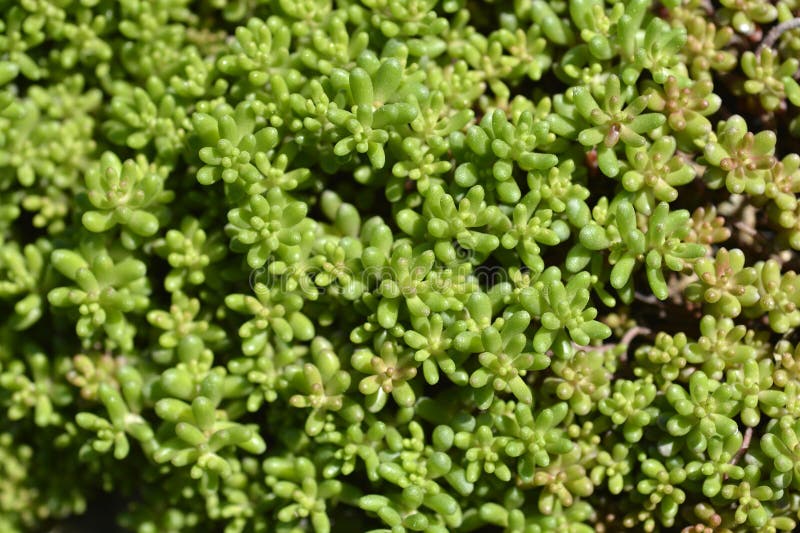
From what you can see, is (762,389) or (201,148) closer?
(762,389)

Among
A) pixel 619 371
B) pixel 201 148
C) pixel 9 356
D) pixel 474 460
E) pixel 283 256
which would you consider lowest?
pixel 9 356

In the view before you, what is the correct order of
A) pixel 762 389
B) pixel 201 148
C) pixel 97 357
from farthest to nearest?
pixel 97 357 → pixel 201 148 → pixel 762 389

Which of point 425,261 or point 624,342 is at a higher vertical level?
point 425,261

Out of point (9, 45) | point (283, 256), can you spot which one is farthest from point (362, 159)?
point (9, 45)

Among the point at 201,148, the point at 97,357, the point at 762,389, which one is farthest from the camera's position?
the point at 97,357

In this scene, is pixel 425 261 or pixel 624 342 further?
pixel 624 342

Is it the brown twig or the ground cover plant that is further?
the brown twig

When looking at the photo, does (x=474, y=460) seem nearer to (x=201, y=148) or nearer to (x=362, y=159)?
(x=362, y=159)

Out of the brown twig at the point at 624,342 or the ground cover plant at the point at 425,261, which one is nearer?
the ground cover plant at the point at 425,261
